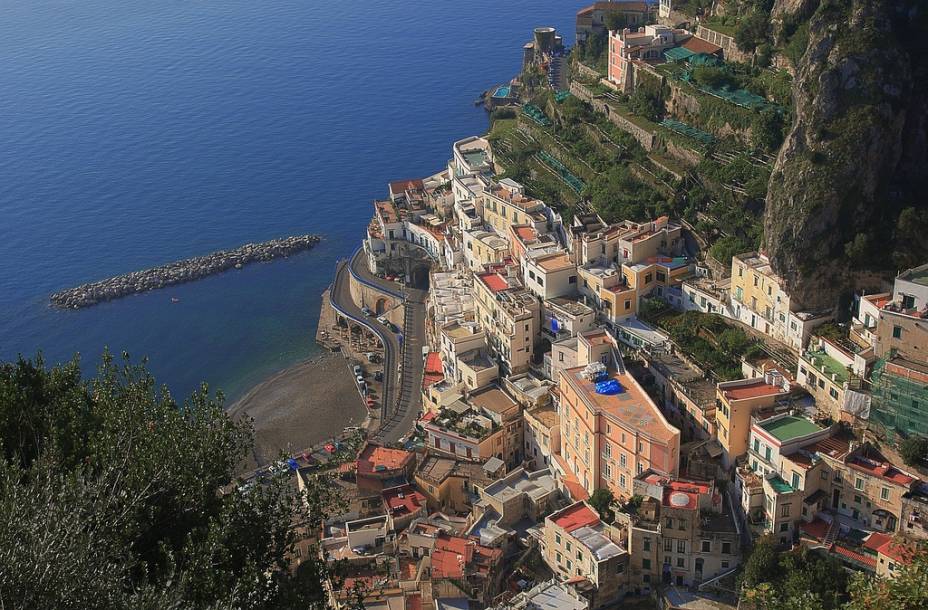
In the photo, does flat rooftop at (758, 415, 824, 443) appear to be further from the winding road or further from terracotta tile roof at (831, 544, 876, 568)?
the winding road

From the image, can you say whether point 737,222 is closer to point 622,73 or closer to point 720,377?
point 720,377

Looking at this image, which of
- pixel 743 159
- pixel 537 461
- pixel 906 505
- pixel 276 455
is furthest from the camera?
pixel 276 455

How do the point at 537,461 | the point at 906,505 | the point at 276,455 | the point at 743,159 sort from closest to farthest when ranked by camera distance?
the point at 906,505, the point at 537,461, the point at 743,159, the point at 276,455

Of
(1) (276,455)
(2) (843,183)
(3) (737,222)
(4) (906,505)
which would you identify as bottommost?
(1) (276,455)

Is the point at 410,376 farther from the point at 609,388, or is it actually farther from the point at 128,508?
the point at 128,508

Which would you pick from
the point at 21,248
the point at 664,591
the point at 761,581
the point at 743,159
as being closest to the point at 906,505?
the point at 761,581

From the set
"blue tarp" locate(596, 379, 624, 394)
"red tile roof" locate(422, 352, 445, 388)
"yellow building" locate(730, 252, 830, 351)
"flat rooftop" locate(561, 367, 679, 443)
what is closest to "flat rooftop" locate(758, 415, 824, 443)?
"flat rooftop" locate(561, 367, 679, 443)

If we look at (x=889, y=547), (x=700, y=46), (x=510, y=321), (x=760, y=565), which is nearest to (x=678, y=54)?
(x=700, y=46)

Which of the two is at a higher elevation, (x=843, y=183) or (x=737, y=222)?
(x=843, y=183)
